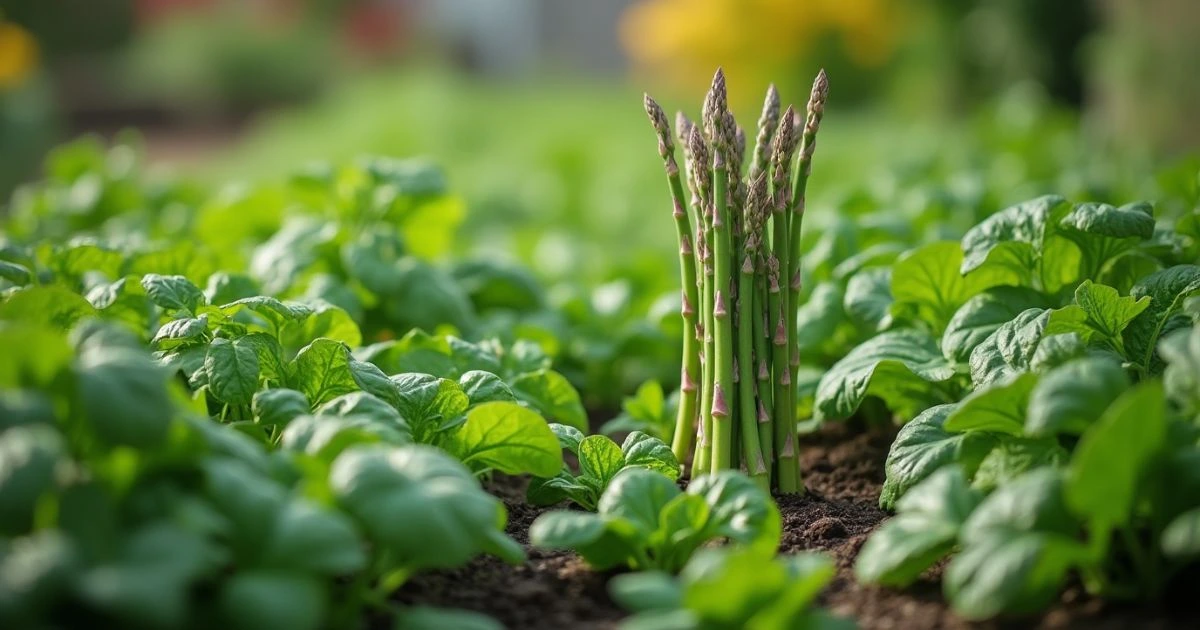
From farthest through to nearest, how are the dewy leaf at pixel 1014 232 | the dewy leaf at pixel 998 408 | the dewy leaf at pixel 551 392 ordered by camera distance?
the dewy leaf at pixel 551 392, the dewy leaf at pixel 1014 232, the dewy leaf at pixel 998 408

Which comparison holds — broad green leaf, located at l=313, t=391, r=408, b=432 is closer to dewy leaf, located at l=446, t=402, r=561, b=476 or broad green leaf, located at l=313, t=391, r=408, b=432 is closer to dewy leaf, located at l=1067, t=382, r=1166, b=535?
dewy leaf, located at l=446, t=402, r=561, b=476

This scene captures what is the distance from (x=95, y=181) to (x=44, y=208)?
0.40 metres

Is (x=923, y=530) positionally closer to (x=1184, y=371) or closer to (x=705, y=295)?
(x=1184, y=371)

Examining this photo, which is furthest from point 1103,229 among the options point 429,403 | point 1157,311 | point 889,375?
point 429,403

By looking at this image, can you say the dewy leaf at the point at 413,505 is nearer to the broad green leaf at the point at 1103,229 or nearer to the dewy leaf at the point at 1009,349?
the dewy leaf at the point at 1009,349

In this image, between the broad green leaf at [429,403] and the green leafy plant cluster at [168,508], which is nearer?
the green leafy plant cluster at [168,508]

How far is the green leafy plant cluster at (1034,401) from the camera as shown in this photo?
1.74 meters

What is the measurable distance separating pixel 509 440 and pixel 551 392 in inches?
22.3

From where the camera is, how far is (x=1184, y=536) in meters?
1.70

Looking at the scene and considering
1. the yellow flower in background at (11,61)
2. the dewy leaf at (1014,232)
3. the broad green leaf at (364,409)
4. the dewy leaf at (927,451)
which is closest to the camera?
the broad green leaf at (364,409)

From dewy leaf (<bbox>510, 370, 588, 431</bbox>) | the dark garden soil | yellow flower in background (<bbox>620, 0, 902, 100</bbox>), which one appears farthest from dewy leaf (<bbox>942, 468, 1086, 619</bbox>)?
yellow flower in background (<bbox>620, 0, 902, 100</bbox>)

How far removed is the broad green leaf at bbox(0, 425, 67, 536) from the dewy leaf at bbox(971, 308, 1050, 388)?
1718 millimetres

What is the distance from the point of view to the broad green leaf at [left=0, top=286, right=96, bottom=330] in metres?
2.14

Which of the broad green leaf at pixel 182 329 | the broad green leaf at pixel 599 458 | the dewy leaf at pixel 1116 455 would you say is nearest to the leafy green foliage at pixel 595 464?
the broad green leaf at pixel 599 458
